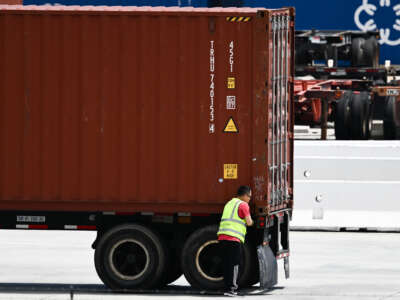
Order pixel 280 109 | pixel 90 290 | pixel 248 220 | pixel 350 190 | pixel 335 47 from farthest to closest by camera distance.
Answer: pixel 335 47 → pixel 350 190 → pixel 280 109 → pixel 90 290 → pixel 248 220

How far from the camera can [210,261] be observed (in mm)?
14516

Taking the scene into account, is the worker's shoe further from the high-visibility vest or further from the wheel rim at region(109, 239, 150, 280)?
the wheel rim at region(109, 239, 150, 280)

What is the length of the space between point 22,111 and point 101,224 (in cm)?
173

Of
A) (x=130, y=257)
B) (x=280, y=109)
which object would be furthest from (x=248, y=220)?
(x=280, y=109)

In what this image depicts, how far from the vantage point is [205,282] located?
1445cm

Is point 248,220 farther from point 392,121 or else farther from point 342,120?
point 392,121

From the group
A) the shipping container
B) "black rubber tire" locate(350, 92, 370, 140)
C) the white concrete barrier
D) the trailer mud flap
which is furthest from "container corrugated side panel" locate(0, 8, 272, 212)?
"black rubber tire" locate(350, 92, 370, 140)

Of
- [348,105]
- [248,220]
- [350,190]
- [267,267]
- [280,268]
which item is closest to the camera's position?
[248,220]

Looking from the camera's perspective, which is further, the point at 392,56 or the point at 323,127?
the point at 392,56

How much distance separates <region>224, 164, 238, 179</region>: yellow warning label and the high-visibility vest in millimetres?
545

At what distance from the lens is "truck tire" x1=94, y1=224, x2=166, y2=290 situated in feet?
47.8

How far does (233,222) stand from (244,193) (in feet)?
1.20

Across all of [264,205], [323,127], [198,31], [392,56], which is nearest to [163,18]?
[198,31]

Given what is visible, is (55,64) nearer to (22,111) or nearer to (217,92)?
(22,111)
